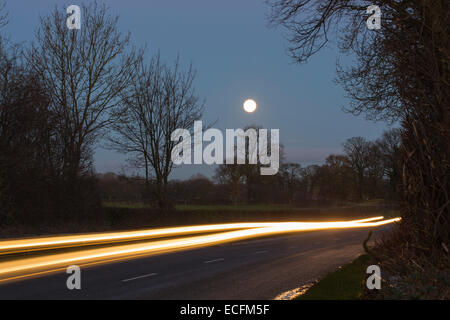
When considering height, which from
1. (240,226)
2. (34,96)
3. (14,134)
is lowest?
(240,226)

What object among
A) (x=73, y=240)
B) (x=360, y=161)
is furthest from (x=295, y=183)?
(x=73, y=240)

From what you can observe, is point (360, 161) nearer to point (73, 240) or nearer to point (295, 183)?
point (295, 183)

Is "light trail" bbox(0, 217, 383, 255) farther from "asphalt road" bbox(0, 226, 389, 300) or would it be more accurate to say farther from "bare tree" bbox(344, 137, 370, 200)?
"bare tree" bbox(344, 137, 370, 200)

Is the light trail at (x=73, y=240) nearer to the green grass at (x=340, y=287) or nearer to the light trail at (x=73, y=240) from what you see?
the light trail at (x=73, y=240)

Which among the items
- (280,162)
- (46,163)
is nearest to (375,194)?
(280,162)

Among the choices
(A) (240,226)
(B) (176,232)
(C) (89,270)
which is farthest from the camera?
(A) (240,226)

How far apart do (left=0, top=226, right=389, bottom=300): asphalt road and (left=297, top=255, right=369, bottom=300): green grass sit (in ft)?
2.86

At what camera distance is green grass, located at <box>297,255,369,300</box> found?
9.64 m

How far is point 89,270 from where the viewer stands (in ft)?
45.2

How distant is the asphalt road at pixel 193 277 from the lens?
10.4 metres

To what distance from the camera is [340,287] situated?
35.6 feet

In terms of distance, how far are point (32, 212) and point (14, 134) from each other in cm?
453

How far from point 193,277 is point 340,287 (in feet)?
13.8
